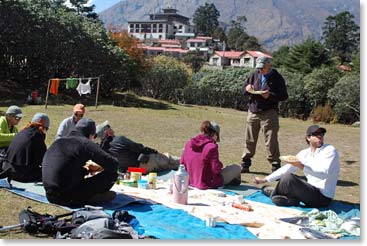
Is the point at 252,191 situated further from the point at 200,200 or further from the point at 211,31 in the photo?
the point at 211,31

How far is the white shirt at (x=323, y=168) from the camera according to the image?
574 centimetres

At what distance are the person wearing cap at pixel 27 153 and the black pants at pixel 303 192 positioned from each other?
10.0 ft

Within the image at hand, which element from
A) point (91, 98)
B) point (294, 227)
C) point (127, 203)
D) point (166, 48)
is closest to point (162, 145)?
point (127, 203)

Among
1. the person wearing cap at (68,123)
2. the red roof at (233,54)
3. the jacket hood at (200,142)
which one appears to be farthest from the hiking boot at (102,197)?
the red roof at (233,54)

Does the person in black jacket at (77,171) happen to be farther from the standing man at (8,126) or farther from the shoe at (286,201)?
the shoe at (286,201)

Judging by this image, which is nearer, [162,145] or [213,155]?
[213,155]

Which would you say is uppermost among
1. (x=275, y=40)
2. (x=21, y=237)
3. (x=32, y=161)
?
(x=275, y=40)

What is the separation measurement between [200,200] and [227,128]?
37.8ft

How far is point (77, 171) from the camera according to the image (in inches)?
205

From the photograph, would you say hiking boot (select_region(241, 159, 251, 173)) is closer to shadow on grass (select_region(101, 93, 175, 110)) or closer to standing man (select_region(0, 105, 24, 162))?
standing man (select_region(0, 105, 24, 162))

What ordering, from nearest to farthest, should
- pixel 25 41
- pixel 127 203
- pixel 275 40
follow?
1. pixel 127 203
2. pixel 275 40
3. pixel 25 41

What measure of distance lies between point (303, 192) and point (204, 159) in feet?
4.25

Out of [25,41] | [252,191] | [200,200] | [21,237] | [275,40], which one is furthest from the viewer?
[25,41]

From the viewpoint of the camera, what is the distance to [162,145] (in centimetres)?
1133
